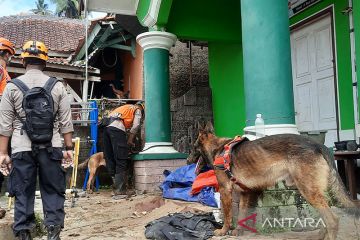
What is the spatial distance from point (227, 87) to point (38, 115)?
240 inches

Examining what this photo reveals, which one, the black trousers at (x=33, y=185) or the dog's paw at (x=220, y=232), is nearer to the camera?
the black trousers at (x=33, y=185)

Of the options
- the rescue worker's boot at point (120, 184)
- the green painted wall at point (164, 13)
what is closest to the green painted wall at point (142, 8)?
the green painted wall at point (164, 13)

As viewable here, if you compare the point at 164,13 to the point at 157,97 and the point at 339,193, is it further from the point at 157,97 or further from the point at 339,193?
the point at 339,193

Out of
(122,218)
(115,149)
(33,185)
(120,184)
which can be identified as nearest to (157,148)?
(115,149)

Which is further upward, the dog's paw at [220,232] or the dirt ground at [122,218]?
the dog's paw at [220,232]

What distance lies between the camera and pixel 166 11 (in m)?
7.40

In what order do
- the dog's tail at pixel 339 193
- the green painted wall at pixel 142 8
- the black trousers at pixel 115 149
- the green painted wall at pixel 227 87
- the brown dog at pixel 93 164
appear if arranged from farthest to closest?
the green painted wall at pixel 227 87 < the brown dog at pixel 93 164 < the green painted wall at pixel 142 8 < the black trousers at pixel 115 149 < the dog's tail at pixel 339 193

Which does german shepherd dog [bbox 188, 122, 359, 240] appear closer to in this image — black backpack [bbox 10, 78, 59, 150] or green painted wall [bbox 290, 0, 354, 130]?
black backpack [bbox 10, 78, 59, 150]

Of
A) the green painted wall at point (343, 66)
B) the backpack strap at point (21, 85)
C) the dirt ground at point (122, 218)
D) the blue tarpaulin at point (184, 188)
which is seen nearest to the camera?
the backpack strap at point (21, 85)

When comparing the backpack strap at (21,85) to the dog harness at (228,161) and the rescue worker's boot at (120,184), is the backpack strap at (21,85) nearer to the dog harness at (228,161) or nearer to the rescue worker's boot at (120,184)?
the dog harness at (228,161)

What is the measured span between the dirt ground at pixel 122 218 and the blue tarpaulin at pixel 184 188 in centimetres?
9

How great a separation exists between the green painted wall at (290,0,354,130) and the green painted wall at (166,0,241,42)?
2.39 meters

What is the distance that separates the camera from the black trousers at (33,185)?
3484 mm

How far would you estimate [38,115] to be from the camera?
347cm
